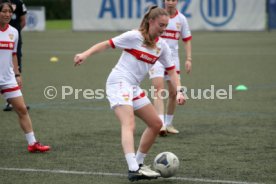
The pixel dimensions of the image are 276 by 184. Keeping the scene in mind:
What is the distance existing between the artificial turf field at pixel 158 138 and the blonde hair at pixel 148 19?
5.03ft

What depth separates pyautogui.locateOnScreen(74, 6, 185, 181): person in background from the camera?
7309mm

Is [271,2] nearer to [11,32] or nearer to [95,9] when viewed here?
[95,9]

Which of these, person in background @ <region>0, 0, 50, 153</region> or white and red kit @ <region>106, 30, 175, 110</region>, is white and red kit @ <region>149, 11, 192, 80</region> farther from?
white and red kit @ <region>106, 30, 175, 110</region>

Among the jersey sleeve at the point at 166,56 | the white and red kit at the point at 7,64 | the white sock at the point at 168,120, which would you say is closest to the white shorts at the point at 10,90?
the white and red kit at the point at 7,64

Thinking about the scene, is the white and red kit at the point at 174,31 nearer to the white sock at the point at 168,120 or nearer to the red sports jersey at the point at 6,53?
the white sock at the point at 168,120

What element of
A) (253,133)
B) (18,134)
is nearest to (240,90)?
(253,133)

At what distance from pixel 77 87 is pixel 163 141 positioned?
7109 millimetres

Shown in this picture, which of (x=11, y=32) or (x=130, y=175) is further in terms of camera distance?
(x=11, y=32)

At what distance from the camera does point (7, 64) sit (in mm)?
8977

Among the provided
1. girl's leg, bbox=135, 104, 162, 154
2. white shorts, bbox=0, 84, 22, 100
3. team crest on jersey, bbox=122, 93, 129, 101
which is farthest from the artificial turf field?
team crest on jersey, bbox=122, 93, 129, 101

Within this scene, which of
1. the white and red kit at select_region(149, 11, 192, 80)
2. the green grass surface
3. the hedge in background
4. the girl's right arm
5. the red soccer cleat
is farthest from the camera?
the hedge in background

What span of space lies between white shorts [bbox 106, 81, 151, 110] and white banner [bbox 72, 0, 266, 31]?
2860 cm

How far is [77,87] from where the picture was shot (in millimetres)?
16750

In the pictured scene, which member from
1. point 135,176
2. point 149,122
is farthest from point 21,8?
point 135,176
